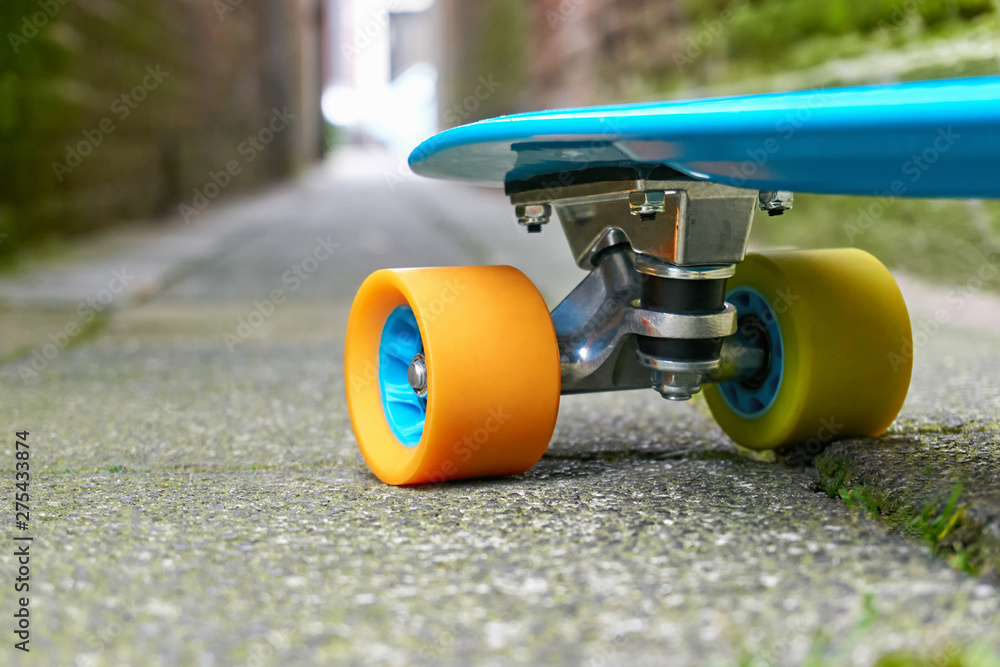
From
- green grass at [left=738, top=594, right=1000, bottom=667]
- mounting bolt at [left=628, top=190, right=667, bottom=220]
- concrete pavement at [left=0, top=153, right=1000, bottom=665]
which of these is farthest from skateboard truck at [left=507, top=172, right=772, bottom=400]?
green grass at [left=738, top=594, right=1000, bottom=667]

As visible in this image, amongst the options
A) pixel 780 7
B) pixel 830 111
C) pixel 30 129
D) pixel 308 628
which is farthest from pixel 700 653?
pixel 30 129

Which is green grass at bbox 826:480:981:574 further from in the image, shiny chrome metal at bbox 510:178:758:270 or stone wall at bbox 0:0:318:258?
stone wall at bbox 0:0:318:258

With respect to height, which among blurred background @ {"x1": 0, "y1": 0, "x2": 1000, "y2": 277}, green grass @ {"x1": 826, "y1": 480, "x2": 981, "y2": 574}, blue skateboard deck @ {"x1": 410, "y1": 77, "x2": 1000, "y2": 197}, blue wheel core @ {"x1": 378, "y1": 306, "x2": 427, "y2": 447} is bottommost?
green grass @ {"x1": 826, "y1": 480, "x2": 981, "y2": 574}

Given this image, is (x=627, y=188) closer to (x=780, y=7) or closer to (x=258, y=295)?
(x=258, y=295)

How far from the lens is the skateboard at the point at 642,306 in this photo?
0.77 meters

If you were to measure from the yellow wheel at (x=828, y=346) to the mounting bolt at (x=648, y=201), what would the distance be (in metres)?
0.22

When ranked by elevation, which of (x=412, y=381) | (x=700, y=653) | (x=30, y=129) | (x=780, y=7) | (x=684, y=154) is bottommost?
(x=700, y=653)

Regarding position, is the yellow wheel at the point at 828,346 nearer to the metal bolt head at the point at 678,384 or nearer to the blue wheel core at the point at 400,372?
the metal bolt head at the point at 678,384

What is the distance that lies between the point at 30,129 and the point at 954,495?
131 inches

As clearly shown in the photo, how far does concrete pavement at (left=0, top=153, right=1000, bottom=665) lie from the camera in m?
0.62

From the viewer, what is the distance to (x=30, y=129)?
326 centimetres

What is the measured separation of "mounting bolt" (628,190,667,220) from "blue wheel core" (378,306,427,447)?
1.03 feet

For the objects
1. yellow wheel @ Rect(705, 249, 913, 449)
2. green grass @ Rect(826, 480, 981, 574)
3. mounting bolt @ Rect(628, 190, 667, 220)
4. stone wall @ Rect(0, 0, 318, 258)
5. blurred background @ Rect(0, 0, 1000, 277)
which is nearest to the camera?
green grass @ Rect(826, 480, 981, 574)

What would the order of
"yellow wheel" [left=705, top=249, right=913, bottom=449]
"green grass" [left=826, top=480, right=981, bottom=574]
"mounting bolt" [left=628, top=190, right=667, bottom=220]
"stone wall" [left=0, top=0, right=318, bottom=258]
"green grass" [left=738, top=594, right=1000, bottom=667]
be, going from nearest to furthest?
"green grass" [left=738, top=594, right=1000, bottom=667] < "green grass" [left=826, top=480, right=981, bottom=574] < "mounting bolt" [left=628, top=190, right=667, bottom=220] < "yellow wheel" [left=705, top=249, right=913, bottom=449] < "stone wall" [left=0, top=0, right=318, bottom=258]
